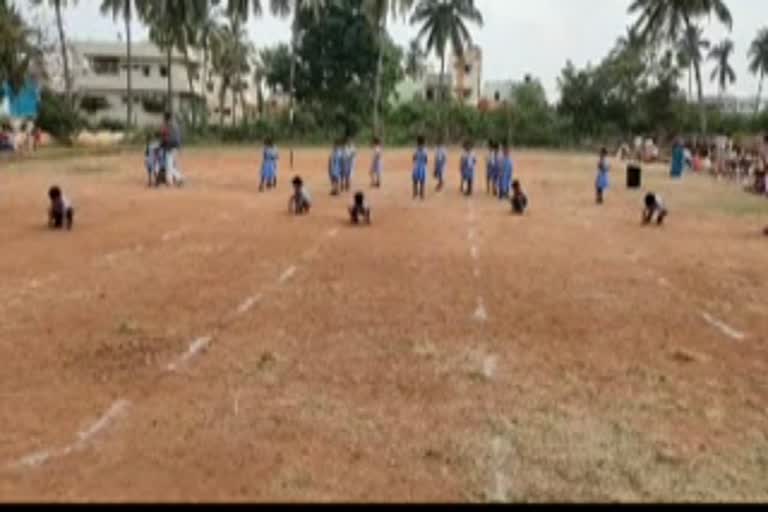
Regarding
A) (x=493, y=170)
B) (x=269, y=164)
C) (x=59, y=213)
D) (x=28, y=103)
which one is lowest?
(x=59, y=213)

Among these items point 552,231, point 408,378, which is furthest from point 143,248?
point 408,378

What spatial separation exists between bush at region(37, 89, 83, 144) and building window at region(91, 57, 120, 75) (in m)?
26.9

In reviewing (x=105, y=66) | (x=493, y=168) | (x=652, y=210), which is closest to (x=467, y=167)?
(x=493, y=168)

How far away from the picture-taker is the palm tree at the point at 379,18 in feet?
190

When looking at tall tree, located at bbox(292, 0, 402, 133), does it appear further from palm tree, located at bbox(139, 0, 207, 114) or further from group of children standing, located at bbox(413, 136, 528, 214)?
group of children standing, located at bbox(413, 136, 528, 214)

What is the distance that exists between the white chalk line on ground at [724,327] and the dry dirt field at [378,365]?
0.06 metres

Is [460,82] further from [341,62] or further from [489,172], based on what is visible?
[489,172]

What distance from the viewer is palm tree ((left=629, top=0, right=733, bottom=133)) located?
5134 cm

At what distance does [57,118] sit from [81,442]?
4597 centimetres

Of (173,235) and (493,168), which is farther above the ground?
(493,168)

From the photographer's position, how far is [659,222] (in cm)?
2167

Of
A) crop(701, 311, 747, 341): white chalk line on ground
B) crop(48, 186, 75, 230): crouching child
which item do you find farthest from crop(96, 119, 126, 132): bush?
crop(701, 311, 747, 341): white chalk line on ground

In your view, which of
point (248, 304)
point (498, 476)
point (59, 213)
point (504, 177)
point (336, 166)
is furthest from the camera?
point (504, 177)

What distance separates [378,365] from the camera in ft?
29.5
